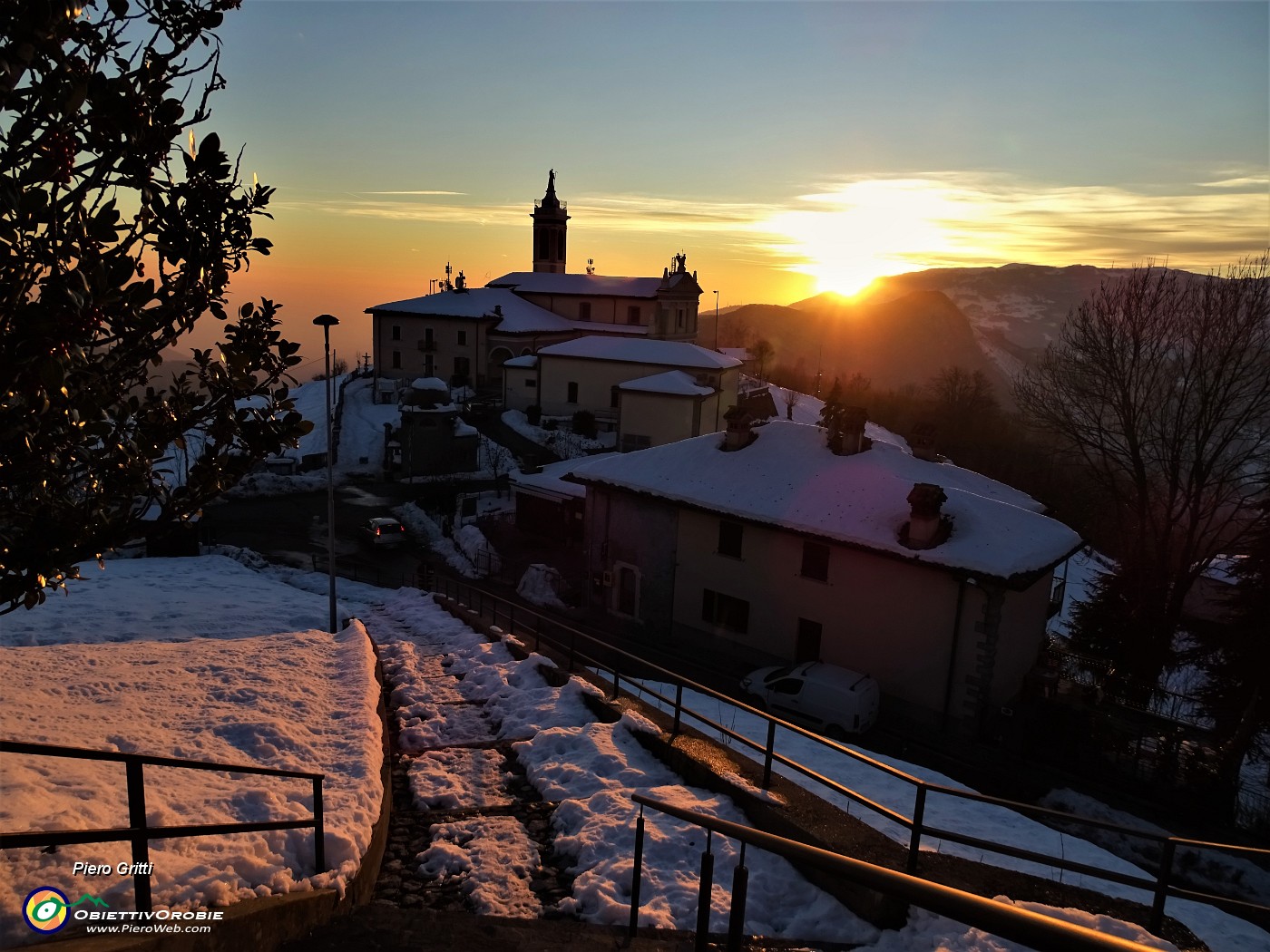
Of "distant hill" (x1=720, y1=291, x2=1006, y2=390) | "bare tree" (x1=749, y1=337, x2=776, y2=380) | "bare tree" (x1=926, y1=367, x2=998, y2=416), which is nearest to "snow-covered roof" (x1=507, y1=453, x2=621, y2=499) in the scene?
"bare tree" (x1=749, y1=337, x2=776, y2=380)

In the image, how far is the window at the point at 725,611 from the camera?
22.9 metres

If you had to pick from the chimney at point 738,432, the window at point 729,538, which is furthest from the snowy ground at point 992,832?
the chimney at point 738,432

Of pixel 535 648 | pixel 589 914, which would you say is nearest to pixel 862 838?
pixel 589 914

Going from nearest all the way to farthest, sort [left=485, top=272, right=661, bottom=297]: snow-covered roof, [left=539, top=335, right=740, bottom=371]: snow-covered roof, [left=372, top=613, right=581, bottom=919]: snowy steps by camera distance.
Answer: [left=372, top=613, right=581, bottom=919]: snowy steps, [left=539, top=335, right=740, bottom=371]: snow-covered roof, [left=485, top=272, right=661, bottom=297]: snow-covered roof

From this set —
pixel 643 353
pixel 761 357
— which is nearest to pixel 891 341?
pixel 761 357

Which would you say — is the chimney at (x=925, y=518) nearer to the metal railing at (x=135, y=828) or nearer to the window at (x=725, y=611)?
the window at (x=725, y=611)

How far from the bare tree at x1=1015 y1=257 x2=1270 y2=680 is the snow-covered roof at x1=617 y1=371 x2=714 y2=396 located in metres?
22.8

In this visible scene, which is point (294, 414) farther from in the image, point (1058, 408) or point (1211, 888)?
point (1058, 408)

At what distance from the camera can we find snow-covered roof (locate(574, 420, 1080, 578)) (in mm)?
19312

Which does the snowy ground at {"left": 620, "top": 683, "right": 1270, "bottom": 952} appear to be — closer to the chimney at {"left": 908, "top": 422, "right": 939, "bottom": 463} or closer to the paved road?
the chimney at {"left": 908, "top": 422, "right": 939, "bottom": 463}

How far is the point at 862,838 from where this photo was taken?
310 inches

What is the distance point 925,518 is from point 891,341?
170m

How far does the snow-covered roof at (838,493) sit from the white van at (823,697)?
328 cm

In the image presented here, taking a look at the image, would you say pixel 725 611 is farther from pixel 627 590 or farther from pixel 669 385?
pixel 669 385
